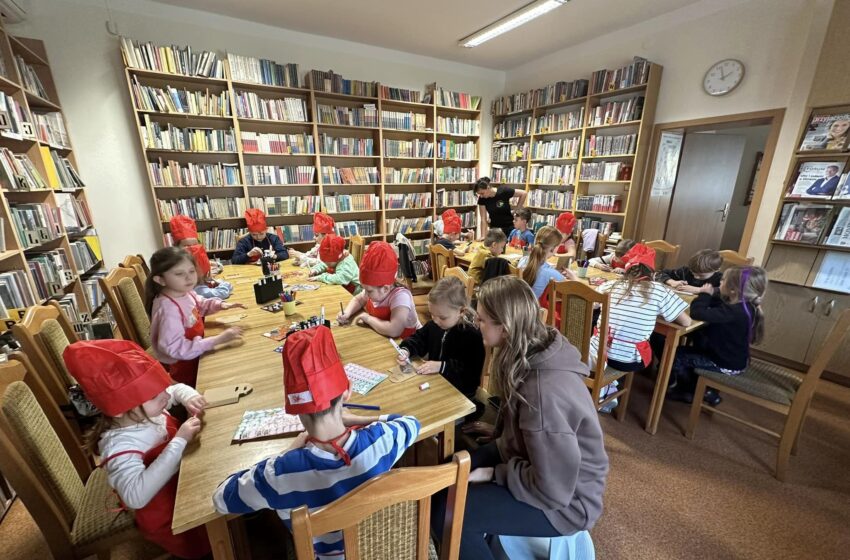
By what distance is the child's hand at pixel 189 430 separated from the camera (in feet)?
3.49

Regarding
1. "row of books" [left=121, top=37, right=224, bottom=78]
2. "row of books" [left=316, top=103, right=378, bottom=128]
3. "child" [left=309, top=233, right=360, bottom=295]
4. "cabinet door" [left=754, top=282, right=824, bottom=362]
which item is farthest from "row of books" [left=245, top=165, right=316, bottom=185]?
"cabinet door" [left=754, top=282, right=824, bottom=362]

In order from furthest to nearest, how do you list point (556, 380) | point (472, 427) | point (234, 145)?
point (234, 145)
point (472, 427)
point (556, 380)

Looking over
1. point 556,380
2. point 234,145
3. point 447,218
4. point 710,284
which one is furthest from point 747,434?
point 234,145

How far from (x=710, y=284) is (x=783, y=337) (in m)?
1.09

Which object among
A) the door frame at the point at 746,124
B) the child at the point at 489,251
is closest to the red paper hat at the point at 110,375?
the child at the point at 489,251

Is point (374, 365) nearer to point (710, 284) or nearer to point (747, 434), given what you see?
point (747, 434)

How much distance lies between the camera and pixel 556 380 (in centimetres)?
105

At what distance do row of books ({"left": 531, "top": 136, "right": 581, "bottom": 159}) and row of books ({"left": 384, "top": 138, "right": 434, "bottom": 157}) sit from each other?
163 centimetres

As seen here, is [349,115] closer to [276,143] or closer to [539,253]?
[276,143]

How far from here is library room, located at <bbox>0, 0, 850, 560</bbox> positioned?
1019mm

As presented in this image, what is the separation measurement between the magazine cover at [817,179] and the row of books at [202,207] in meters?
5.58

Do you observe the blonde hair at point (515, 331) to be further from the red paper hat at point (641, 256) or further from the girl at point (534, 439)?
the red paper hat at point (641, 256)

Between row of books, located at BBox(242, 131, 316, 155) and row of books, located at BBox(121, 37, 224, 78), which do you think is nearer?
row of books, located at BBox(121, 37, 224, 78)

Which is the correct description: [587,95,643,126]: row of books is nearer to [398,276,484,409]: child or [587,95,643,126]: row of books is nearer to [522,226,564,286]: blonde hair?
[522,226,564,286]: blonde hair
